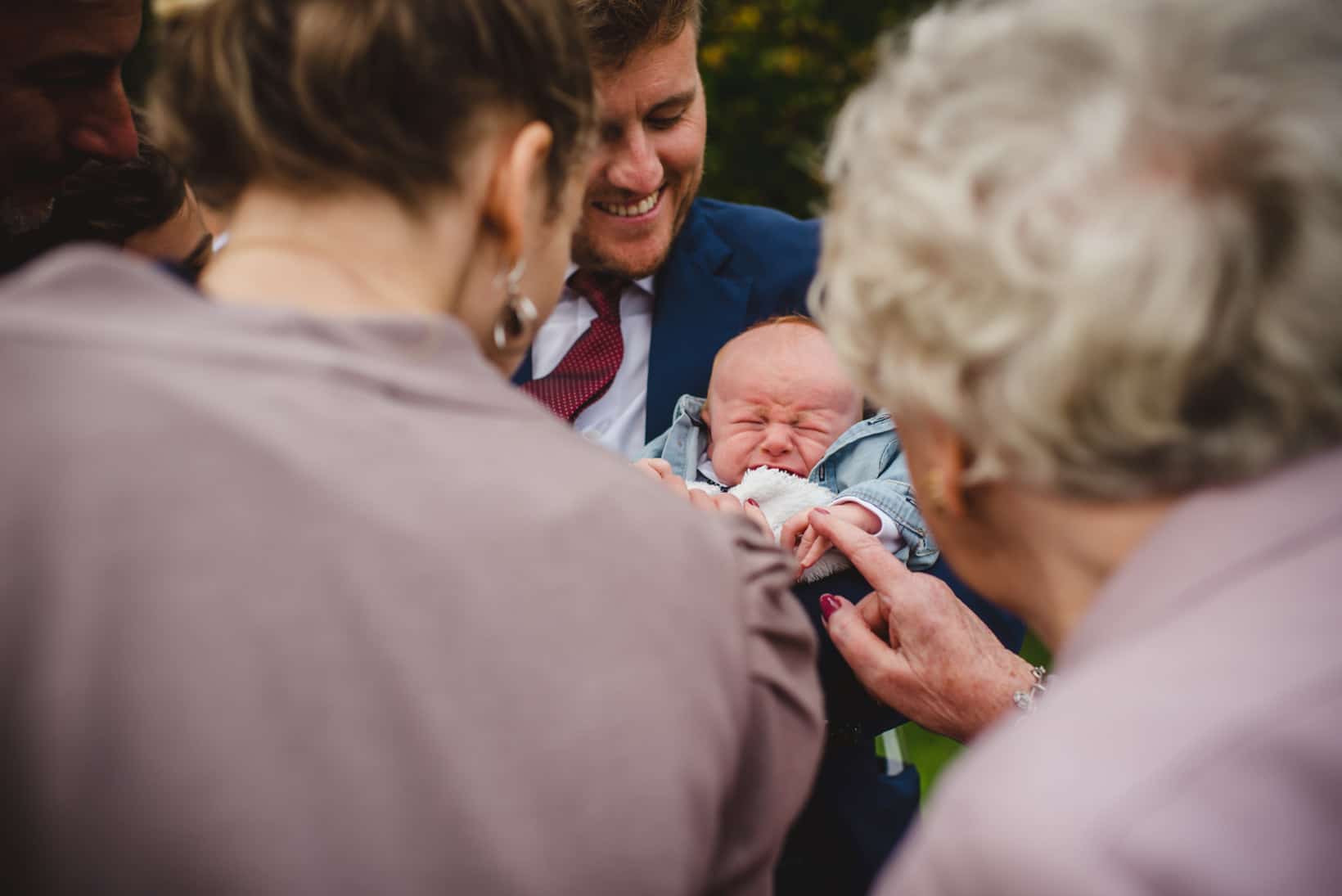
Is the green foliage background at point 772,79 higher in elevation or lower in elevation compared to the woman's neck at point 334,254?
lower

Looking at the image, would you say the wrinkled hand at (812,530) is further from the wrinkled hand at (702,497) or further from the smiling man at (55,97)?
the smiling man at (55,97)

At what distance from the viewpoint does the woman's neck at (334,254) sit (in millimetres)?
1217

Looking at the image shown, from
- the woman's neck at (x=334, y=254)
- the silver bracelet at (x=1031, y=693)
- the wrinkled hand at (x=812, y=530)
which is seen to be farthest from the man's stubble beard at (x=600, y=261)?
the woman's neck at (x=334, y=254)

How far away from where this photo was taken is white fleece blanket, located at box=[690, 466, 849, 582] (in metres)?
2.66

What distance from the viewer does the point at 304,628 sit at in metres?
0.97

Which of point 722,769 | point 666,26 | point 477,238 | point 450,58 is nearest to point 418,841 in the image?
point 722,769

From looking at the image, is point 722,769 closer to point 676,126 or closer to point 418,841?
point 418,841

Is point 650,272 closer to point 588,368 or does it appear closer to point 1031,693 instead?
point 588,368

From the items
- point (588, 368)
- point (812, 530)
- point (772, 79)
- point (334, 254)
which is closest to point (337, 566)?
point (334, 254)

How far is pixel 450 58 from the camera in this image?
126 cm

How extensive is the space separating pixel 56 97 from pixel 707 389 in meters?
1.99

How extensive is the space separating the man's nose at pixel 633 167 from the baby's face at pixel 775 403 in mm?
534

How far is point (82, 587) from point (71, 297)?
1.02 feet

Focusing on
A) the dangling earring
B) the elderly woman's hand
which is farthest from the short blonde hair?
the elderly woman's hand
